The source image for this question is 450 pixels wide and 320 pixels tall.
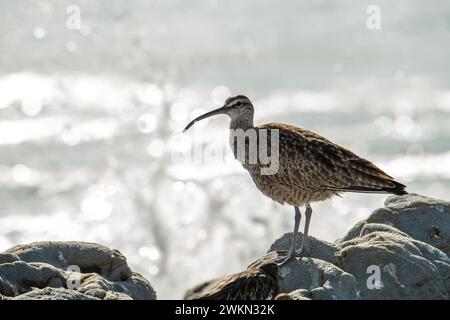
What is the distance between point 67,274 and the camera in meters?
14.7

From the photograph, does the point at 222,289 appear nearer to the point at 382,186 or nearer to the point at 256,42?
the point at 382,186

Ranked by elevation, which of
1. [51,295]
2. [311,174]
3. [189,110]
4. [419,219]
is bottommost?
[51,295]

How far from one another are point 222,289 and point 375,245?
8.41 ft

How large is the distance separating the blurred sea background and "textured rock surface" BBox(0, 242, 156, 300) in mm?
11064

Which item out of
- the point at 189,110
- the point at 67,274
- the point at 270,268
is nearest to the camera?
the point at 270,268

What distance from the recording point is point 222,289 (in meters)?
13.7

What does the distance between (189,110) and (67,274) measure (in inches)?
904

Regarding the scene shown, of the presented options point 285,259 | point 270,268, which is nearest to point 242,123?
point 285,259

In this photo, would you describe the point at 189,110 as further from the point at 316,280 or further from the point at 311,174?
the point at 316,280

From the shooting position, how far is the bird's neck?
16.9 meters

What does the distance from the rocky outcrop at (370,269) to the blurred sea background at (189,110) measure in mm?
11363

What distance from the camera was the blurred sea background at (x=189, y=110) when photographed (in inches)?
1187

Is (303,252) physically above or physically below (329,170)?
below
